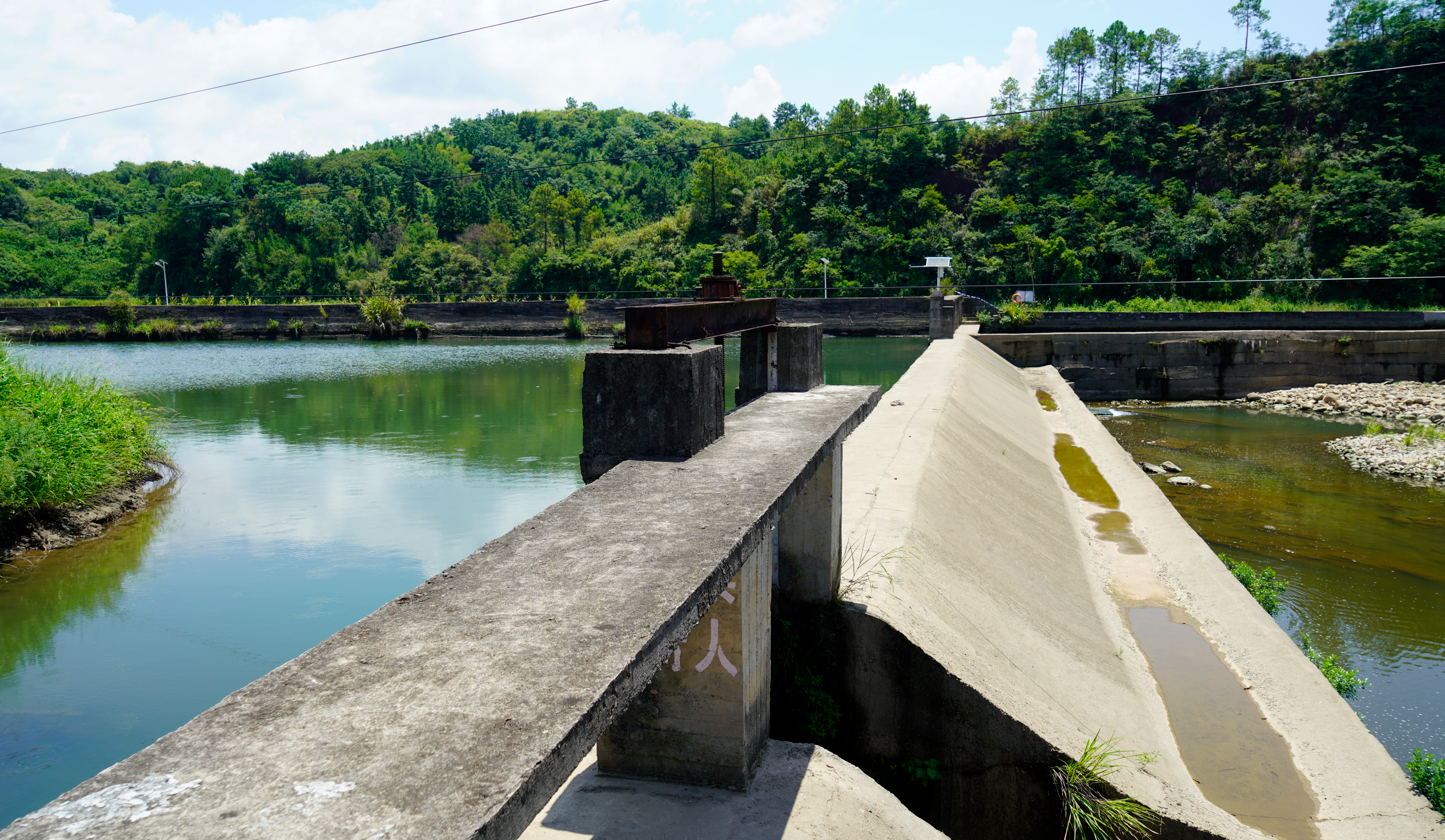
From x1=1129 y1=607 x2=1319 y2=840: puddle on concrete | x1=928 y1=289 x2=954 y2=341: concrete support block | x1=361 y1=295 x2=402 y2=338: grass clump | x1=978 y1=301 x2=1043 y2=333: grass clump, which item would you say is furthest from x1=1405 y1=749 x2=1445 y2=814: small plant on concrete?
x1=361 y1=295 x2=402 y2=338: grass clump

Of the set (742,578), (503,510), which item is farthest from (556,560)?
(503,510)

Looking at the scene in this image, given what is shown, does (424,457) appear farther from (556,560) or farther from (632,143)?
(632,143)

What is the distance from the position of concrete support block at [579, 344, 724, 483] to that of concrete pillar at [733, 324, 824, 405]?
274 centimetres

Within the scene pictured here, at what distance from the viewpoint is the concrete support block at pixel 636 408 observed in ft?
14.5

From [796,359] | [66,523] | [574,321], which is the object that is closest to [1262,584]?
[796,359]

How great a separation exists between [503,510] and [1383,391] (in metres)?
25.1

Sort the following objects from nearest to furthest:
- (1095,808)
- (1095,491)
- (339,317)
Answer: (1095,808)
(1095,491)
(339,317)

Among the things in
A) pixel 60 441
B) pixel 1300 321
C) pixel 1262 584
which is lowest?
pixel 1262 584

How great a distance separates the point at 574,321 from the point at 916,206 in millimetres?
24355

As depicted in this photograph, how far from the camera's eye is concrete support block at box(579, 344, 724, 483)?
4.43m

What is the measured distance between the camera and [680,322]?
492 cm

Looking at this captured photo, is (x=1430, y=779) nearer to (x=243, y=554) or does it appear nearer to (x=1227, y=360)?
(x=243, y=554)

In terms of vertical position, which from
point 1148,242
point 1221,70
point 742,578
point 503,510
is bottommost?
point 503,510

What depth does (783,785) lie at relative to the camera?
15.1 feet
